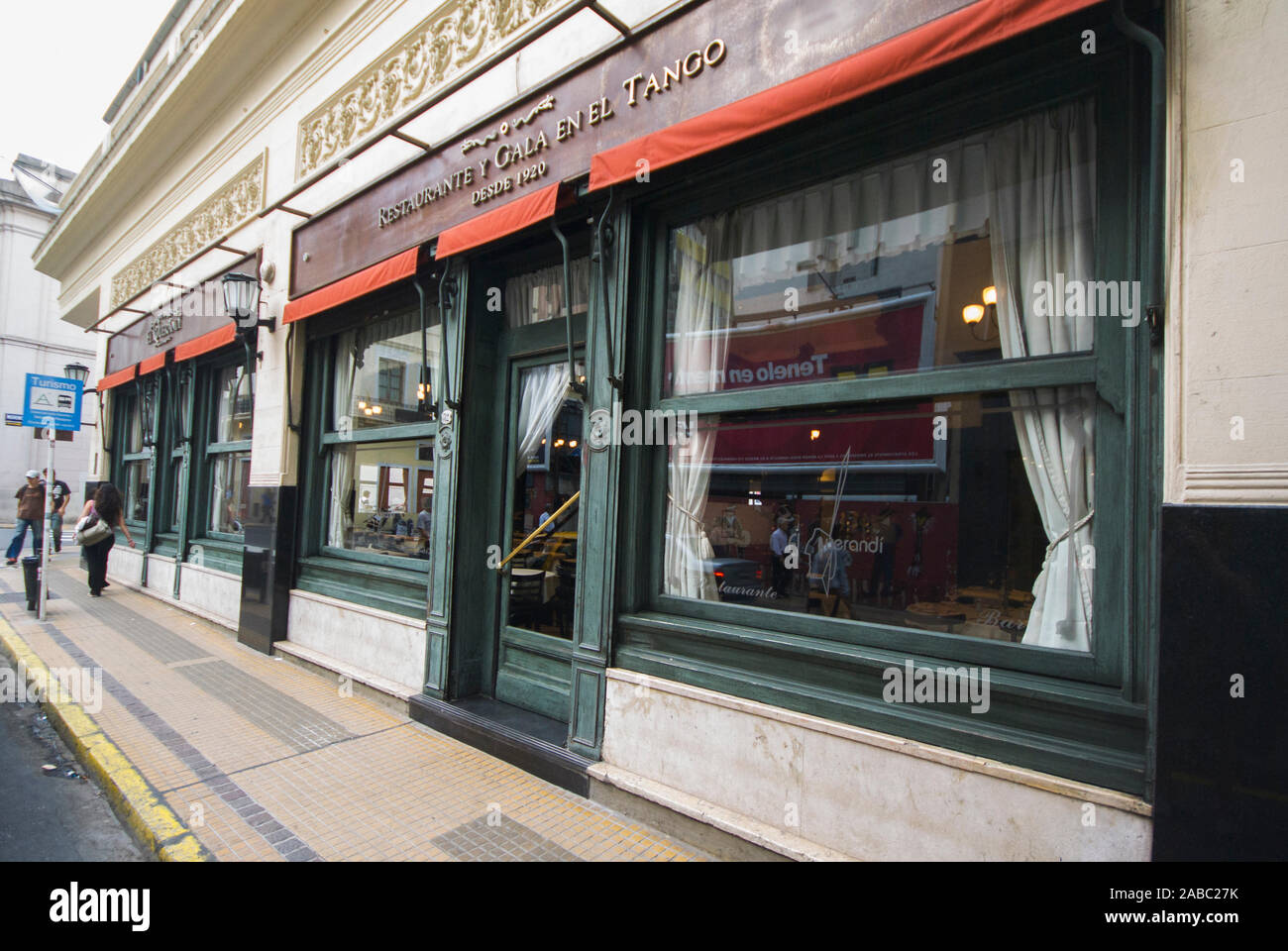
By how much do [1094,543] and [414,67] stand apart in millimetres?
6344

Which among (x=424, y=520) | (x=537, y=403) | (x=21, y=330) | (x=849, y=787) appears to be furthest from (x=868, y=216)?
(x=21, y=330)

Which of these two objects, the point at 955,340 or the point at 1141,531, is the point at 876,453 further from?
the point at 1141,531

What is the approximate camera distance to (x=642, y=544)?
3891 mm

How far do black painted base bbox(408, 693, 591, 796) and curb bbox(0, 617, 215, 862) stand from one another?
1.60m

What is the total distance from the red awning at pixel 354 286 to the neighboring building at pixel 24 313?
25.4 m

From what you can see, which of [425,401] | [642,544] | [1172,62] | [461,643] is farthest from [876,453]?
[425,401]

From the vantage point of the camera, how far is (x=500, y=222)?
173 inches

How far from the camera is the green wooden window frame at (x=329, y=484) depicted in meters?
5.52

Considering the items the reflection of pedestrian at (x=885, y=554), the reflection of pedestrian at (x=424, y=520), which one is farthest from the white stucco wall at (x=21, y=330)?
the reflection of pedestrian at (x=885, y=554)

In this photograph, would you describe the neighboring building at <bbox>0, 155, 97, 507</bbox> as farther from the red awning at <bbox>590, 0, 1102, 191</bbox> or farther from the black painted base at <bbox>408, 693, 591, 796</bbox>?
the red awning at <bbox>590, 0, 1102, 191</bbox>

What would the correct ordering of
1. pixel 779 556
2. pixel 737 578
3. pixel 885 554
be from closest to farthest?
pixel 885 554, pixel 779 556, pixel 737 578

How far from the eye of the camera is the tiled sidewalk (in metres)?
3.20

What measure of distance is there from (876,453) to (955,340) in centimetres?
64

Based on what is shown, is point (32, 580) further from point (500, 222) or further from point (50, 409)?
point (500, 222)
